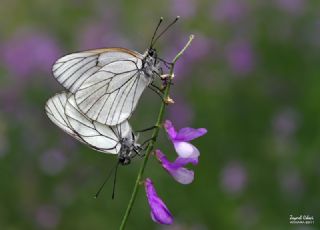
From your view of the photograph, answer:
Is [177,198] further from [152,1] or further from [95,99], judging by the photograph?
[152,1]

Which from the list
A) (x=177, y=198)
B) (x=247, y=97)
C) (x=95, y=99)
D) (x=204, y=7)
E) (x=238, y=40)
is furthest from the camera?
(x=204, y=7)

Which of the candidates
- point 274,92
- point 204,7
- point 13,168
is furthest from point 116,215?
point 204,7

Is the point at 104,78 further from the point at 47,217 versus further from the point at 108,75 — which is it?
the point at 47,217

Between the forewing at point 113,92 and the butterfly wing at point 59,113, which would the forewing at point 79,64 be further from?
the butterfly wing at point 59,113

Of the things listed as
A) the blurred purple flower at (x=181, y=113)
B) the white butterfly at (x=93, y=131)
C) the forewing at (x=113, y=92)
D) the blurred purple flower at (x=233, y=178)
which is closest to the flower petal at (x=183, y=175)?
the white butterfly at (x=93, y=131)

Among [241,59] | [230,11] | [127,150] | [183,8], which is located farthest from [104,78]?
[183,8]

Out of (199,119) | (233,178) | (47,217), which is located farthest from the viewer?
(199,119)

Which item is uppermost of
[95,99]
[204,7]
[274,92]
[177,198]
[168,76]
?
[204,7]
